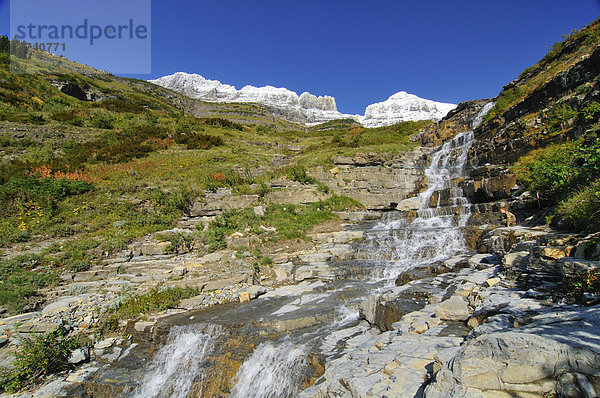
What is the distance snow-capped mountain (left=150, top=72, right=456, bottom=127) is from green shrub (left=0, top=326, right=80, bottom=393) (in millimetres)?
77524

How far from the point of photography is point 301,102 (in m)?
99.4

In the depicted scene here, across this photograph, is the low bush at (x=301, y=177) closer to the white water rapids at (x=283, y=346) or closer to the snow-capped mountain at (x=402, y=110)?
the white water rapids at (x=283, y=346)

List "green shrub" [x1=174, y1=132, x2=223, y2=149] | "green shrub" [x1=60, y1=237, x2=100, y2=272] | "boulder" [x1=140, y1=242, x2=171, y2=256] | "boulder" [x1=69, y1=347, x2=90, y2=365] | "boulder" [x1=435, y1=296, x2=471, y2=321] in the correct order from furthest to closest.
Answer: "green shrub" [x1=174, y1=132, x2=223, y2=149] → "boulder" [x1=140, y1=242, x2=171, y2=256] → "green shrub" [x1=60, y1=237, x2=100, y2=272] → "boulder" [x1=69, y1=347, x2=90, y2=365] → "boulder" [x1=435, y1=296, x2=471, y2=321]

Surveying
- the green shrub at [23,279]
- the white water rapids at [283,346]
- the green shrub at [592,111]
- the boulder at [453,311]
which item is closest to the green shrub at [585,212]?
the boulder at [453,311]

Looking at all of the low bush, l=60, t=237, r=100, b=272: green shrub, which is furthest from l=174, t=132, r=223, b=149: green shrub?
l=60, t=237, r=100, b=272: green shrub

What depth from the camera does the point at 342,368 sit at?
4.59 metres

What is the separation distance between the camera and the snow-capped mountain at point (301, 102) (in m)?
80.3

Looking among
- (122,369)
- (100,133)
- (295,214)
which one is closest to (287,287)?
(122,369)

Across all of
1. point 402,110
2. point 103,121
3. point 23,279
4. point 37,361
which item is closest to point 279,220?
→ point 23,279

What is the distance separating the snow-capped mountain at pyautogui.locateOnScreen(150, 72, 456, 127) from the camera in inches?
3163

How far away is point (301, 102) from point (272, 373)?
102 m

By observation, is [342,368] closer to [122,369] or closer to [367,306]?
[367,306]

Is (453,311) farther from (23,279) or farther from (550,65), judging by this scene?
(550,65)

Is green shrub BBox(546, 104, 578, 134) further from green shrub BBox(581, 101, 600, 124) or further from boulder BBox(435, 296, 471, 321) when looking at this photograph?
boulder BBox(435, 296, 471, 321)
